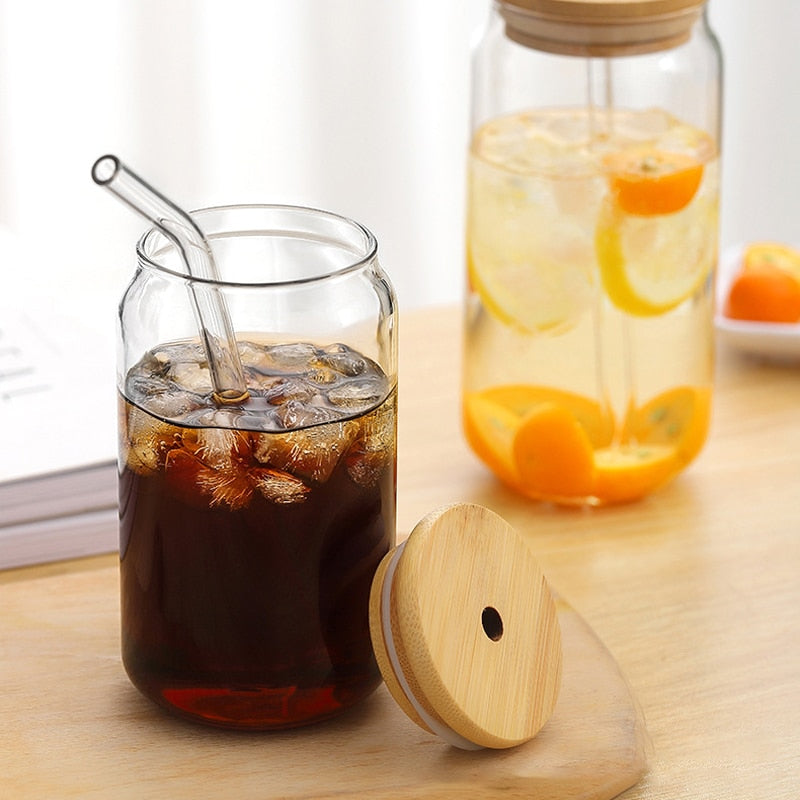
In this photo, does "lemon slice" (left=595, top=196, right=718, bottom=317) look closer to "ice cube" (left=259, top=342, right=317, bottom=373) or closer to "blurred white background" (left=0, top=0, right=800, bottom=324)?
"ice cube" (left=259, top=342, right=317, bottom=373)

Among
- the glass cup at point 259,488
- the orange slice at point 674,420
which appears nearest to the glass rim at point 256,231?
the glass cup at point 259,488

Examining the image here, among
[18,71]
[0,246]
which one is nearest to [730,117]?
[18,71]

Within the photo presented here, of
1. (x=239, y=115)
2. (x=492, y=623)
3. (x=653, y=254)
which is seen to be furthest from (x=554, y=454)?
(x=239, y=115)

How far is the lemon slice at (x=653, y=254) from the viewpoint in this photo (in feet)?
3.06

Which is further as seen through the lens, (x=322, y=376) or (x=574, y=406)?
(x=574, y=406)

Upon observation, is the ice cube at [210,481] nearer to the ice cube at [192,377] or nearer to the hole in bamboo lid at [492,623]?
the ice cube at [192,377]

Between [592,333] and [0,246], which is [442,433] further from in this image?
[0,246]

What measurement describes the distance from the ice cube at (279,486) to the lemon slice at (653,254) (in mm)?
351

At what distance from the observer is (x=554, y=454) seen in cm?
97

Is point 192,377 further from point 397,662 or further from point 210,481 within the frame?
point 397,662

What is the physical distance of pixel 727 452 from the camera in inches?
43.0

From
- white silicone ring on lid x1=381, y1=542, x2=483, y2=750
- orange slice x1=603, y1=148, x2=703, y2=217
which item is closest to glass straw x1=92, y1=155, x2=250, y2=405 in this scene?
white silicone ring on lid x1=381, y1=542, x2=483, y2=750

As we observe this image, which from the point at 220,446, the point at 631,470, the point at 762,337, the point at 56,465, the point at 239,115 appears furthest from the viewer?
the point at 239,115

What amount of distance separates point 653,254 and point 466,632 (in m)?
0.36
